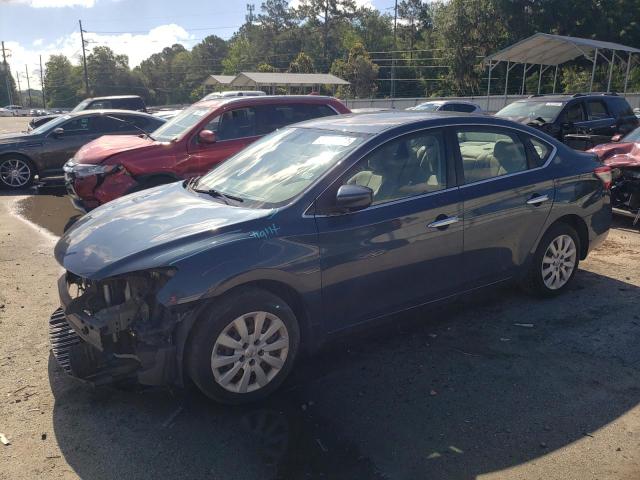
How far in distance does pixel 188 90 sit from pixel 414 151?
11808cm

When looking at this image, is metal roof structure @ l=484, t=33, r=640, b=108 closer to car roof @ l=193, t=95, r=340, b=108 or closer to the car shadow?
car roof @ l=193, t=95, r=340, b=108

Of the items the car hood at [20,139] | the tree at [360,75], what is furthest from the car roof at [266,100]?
the tree at [360,75]

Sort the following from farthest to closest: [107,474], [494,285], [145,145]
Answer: [145,145] → [494,285] → [107,474]

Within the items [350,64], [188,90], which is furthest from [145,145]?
[188,90]

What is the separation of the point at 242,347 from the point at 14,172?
33.7ft

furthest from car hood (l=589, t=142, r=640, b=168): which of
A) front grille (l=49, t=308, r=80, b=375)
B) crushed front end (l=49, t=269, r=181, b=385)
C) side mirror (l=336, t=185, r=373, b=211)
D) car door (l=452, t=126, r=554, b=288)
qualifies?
front grille (l=49, t=308, r=80, b=375)

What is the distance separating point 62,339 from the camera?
3.69 m

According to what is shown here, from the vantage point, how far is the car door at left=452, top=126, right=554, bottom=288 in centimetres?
434

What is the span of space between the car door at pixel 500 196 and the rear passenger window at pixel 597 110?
878 cm

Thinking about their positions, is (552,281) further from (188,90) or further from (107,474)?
(188,90)

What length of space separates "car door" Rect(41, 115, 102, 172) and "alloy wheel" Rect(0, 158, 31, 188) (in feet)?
1.43

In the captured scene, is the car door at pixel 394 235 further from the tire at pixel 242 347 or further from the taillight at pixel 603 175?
the taillight at pixel 603 175

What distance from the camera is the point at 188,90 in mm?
114688

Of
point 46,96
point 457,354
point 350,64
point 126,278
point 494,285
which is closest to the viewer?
point 126,278
